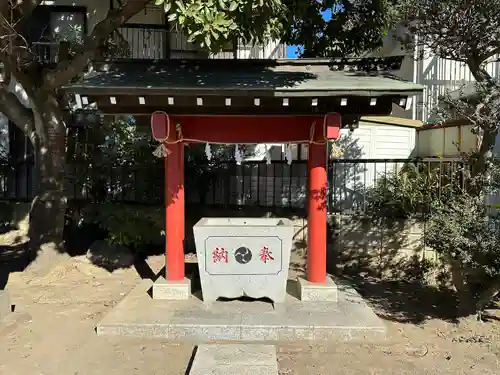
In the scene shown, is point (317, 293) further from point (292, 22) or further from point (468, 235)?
point (292, 22)

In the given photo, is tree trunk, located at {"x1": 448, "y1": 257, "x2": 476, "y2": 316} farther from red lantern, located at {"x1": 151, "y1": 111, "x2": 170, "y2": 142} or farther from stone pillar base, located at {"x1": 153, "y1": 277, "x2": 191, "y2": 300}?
red lantern, located at {"x1": 151, "y1": 111, "x2": 170, "y2": 142}

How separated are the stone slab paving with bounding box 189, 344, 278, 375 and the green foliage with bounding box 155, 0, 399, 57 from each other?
11.6 feet

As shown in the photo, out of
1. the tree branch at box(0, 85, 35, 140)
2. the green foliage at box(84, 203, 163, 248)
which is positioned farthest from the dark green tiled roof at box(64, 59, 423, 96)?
the green foliage at box(84, 203, 163, 248)

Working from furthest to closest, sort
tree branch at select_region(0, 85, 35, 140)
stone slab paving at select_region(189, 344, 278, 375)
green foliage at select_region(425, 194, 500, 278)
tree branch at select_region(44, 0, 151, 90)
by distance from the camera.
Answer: tree branch at select_region(0, 85, 35, 140) → tree branch at select_region(44, 0, 151, 90) → green foliage at select_region(425, 194, 500, 278) → stone slab paving at select_region(189, 344, 278, 375)

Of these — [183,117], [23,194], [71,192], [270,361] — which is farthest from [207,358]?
[23,194]

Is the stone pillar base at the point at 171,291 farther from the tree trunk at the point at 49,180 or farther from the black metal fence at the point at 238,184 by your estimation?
the black metal fence at the point at 238,184

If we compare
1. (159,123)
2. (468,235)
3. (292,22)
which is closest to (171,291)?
(159,123)

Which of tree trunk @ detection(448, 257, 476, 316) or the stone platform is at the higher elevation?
tree trunk @ detection(448, 257, 476, 316)

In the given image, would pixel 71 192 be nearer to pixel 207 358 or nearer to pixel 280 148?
pixel 280 148

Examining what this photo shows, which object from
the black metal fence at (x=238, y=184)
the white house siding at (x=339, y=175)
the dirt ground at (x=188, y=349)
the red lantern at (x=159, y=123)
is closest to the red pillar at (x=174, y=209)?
the red lantern at (x=159, y=123)

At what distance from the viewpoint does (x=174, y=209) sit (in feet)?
21.8

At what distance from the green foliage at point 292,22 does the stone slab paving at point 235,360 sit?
3528 mm

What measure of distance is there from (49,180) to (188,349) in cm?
477

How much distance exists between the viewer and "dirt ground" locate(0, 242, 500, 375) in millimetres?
4773
